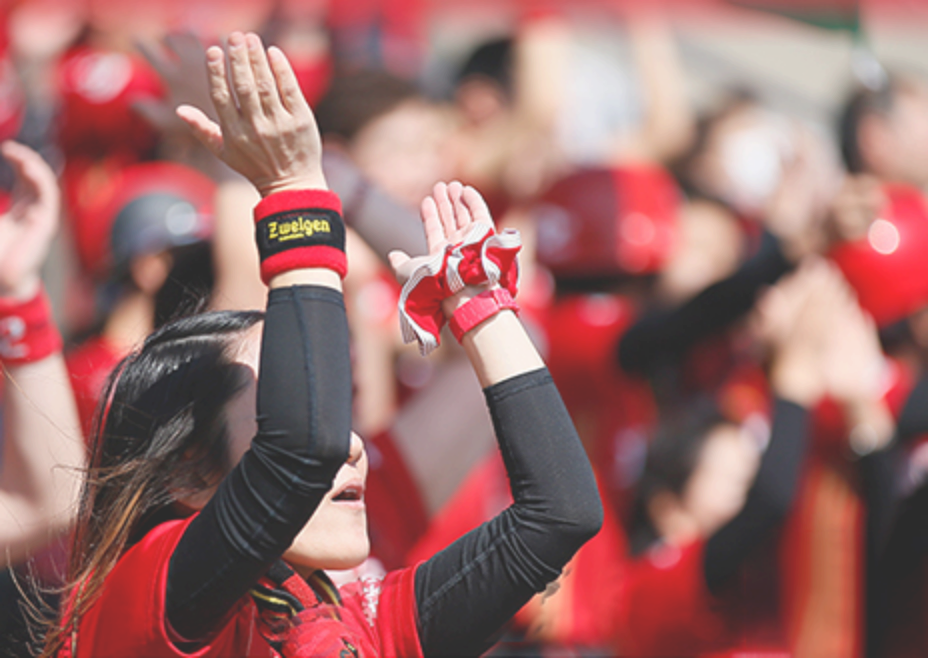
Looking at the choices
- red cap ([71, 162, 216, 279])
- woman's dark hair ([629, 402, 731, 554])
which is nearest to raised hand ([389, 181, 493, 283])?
red cap ([71, 162, 216, 279])

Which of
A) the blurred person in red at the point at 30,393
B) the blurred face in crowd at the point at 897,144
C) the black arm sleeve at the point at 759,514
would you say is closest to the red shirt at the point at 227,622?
the blurred person in red at the point at 30,393

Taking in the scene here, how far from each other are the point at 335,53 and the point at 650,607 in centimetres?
273

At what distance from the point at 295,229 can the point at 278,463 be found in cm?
25

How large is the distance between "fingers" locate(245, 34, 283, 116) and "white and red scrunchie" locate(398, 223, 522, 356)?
0.90 feet

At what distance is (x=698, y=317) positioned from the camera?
3.25 meters

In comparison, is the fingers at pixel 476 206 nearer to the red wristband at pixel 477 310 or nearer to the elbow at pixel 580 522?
the red wristband at pixel 477 310

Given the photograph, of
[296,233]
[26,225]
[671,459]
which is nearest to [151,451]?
[296,233]

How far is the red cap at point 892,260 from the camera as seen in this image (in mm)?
2996

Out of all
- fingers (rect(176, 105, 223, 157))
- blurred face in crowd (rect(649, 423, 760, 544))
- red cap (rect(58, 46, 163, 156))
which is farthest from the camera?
red cap (rect(58, 46, 163, 156))

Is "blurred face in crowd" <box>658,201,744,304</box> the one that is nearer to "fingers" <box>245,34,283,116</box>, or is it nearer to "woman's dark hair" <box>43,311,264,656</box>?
"woman's dark hair" <box>43,311,264,656</box>

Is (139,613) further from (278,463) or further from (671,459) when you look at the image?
(671,459)

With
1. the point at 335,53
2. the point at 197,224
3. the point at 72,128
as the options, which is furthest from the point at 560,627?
the point at 335,53

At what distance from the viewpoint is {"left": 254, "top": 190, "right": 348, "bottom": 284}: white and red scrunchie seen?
1.22 m

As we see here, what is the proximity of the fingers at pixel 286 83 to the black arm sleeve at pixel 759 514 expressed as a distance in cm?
193
